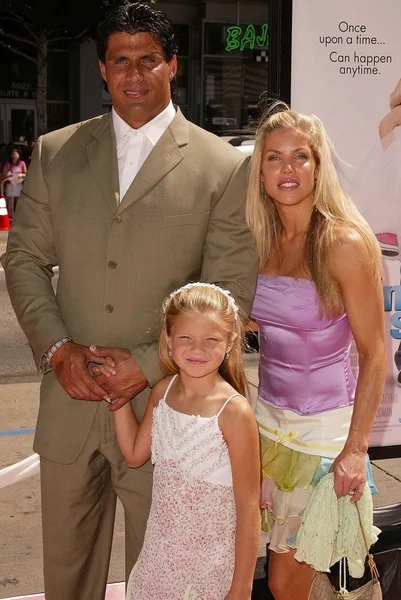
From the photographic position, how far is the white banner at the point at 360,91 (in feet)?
11.0

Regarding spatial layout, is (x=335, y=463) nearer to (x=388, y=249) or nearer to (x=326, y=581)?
(x=326, y=581)

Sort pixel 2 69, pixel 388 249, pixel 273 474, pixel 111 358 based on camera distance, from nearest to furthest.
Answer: pixel 111 358, pixel 273 474, pixel 388 249, pixel 2 69

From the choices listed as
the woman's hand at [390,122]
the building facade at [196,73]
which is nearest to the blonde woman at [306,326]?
the woman's hand at [390,122]

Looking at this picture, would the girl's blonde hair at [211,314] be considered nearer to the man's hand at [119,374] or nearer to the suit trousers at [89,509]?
the man's hand at [119,374]

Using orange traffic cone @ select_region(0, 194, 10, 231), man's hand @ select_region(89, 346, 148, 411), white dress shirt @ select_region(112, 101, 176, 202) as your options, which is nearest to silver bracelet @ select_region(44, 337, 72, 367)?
man's hand @ select_region(89, 346, 148, 411)

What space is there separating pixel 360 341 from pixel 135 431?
2.41 feet

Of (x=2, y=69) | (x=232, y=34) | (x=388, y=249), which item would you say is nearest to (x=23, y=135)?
(x=2, y=69)

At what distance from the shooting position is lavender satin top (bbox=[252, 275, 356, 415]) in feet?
9.03

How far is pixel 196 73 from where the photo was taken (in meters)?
29.4

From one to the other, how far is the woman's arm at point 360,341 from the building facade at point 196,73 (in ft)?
83.8

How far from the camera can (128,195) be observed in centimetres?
274

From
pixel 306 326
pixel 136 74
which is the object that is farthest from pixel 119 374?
pixel 136 74

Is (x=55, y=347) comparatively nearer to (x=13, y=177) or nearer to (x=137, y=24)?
(x=137, y=24)

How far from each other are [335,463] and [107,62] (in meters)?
1.41
